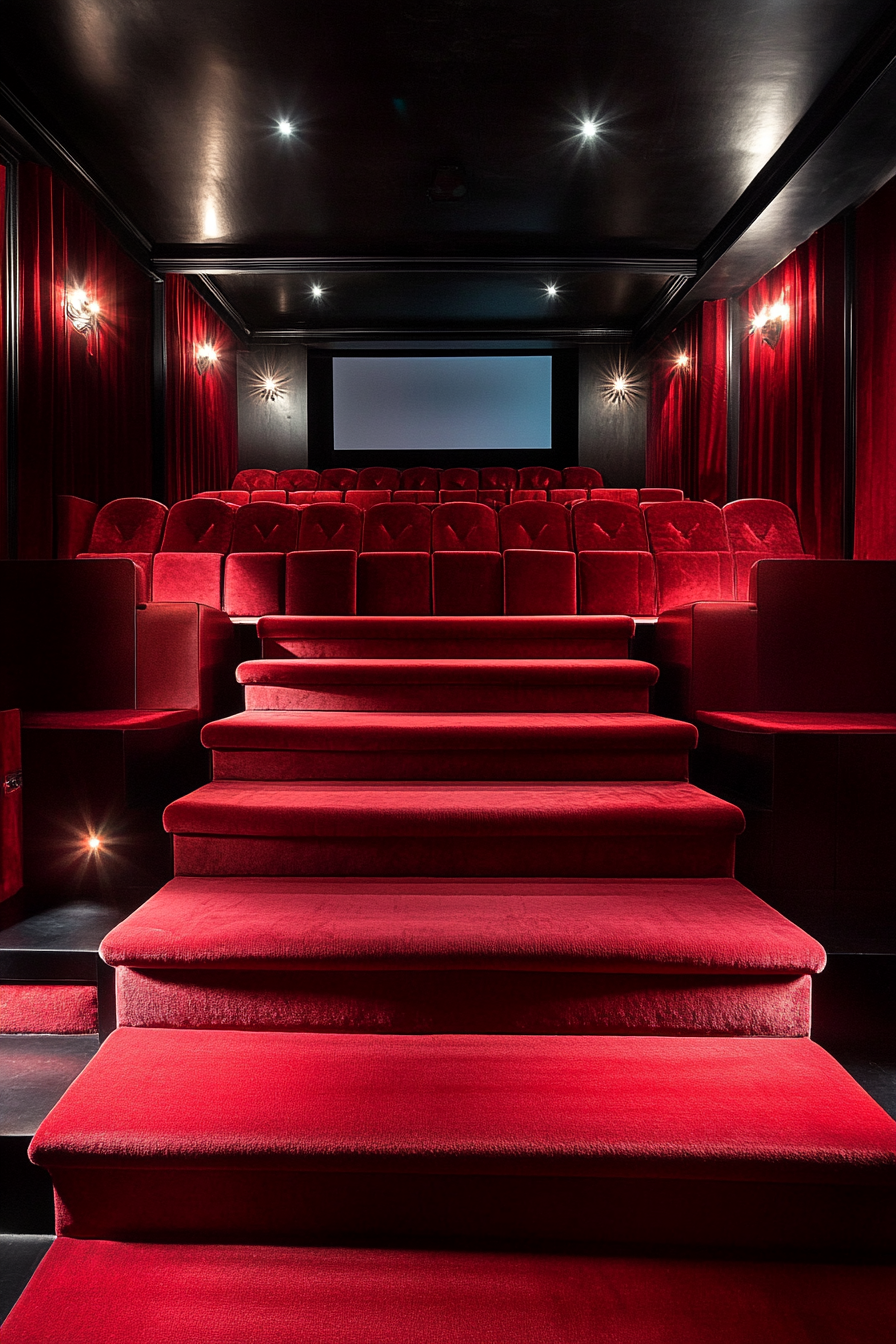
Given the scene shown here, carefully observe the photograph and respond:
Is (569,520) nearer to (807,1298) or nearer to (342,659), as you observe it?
(342,659)

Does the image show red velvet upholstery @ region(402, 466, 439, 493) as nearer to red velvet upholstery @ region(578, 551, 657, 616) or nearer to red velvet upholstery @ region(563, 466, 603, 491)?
red velvet upholstery @ region(563, 466, 603, 491)

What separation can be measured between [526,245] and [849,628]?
11.9 feet

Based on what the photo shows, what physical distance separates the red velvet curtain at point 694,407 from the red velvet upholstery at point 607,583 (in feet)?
9.45

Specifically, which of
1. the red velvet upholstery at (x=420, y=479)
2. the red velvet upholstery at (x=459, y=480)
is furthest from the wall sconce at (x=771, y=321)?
the red velvet upholstery at (x=420, y=479)

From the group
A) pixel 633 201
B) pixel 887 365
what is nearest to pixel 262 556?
pixel 887 365

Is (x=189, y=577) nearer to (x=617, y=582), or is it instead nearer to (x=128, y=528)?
(x=128, y=528)

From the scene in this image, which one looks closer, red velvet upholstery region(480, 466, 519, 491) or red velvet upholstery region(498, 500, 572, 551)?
red velvet upholstery region(498, 500, 572, 551)

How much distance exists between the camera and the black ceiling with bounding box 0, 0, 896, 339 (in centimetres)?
265

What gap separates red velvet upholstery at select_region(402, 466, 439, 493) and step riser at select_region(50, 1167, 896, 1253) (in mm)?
4734

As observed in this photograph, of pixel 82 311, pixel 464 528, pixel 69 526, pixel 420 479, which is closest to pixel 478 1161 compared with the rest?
pixel 464 528

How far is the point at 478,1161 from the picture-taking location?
764mm

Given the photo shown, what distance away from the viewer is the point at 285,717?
1.47 m

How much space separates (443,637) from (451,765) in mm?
450

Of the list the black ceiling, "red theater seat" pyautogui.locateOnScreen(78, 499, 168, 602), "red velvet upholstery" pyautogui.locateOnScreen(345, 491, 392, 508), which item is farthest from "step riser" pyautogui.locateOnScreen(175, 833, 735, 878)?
"red velvet upholstery" pyautogui.locateOnScreen(345, 491, 392, 508)
